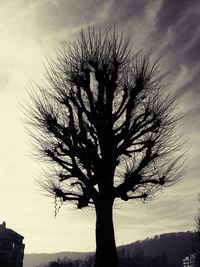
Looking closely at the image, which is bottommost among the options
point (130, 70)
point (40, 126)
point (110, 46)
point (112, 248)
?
point (112, 248)

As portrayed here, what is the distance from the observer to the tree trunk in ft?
32.4

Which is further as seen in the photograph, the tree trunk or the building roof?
the building roof

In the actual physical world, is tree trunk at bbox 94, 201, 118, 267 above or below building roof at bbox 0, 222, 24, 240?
below

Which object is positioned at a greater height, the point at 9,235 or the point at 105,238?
the point at 9,235

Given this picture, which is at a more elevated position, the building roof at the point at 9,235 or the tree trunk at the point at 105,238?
the building roof at the point at 9,235

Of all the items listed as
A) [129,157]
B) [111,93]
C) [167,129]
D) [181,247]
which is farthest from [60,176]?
[181,247]

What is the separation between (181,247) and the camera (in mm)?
198000

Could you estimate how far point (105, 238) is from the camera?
398 inches

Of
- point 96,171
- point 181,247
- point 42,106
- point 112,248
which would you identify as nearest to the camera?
point 112,248

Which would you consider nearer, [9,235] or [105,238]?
[105,238]

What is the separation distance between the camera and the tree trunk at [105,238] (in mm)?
9891

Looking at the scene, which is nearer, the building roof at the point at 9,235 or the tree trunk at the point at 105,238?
the tree trunk at the point at 105,238

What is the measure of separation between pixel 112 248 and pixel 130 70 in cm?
641

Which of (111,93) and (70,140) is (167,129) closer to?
(111,93)
